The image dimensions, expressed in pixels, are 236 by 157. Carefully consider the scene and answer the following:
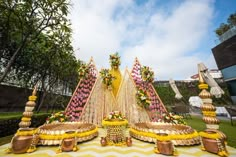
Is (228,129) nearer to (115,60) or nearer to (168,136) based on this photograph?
(168,136)

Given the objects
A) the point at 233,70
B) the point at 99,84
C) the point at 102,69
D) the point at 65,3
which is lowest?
the point at 99,84

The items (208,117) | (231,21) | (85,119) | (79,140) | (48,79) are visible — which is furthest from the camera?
(231,21)

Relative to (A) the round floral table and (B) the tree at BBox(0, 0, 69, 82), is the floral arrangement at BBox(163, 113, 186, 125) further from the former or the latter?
(B) the tree at BBox(0, 0, 69, 82)

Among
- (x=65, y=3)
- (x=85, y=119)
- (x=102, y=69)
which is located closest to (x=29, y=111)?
(x=85, y=119)

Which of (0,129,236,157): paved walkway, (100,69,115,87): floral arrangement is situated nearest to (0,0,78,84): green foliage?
(100,69,115,87): floral arrangement

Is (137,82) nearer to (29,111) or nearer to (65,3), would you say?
(29,111)

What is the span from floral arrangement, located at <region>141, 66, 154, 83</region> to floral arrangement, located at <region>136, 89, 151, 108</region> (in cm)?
80

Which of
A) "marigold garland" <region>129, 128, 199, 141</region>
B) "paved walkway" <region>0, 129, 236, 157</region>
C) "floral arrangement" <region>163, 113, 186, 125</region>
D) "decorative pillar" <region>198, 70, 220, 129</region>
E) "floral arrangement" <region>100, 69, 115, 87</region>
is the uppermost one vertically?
"floral arrangement" <region>100, 69, 115, 87</region>

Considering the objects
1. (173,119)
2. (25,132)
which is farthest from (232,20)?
(25,132)

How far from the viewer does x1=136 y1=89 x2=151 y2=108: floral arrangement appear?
579cm

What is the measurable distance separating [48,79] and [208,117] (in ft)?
35.2

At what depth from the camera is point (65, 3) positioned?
614cm

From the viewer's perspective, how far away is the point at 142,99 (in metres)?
5.80

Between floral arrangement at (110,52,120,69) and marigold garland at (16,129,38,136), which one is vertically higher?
floral arrangement at (110,52,120,69)
